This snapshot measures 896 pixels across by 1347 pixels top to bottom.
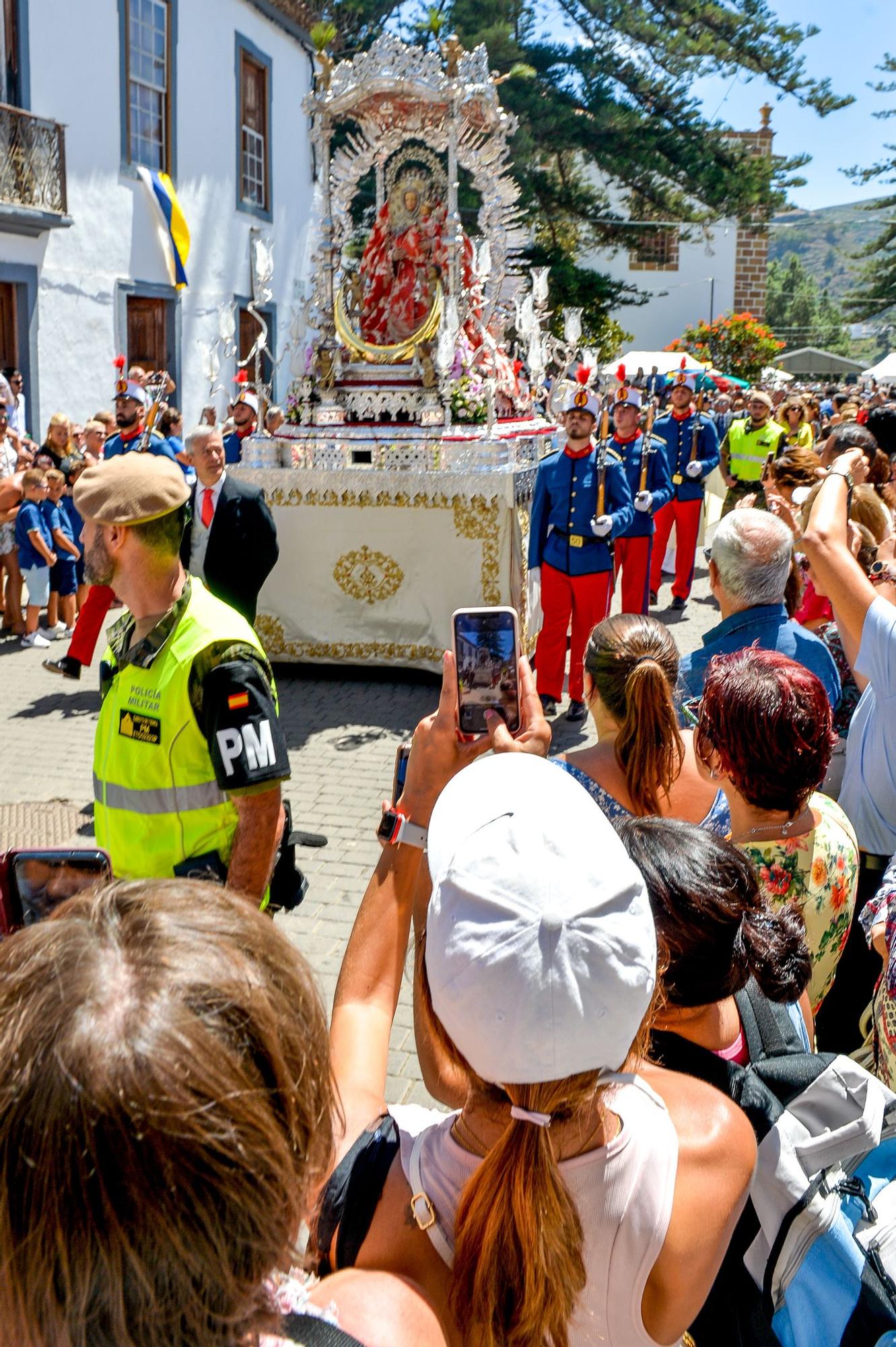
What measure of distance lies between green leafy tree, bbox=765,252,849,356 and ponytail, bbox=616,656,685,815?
196ft

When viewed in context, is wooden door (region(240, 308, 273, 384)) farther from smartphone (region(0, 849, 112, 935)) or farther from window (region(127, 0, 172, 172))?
smartphone (region(0, 849, 112, 935))

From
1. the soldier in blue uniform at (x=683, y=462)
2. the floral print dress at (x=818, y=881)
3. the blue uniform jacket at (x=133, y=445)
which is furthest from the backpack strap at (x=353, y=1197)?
the soldier in blue uniform at (x=683, y=462)

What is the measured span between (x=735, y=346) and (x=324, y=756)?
1074 inches

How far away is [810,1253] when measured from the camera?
1.52 meters

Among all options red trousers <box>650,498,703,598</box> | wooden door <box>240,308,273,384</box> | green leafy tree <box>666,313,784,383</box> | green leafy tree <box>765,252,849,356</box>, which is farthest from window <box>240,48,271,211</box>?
green leafy tree <box>765,252,849,356</box>

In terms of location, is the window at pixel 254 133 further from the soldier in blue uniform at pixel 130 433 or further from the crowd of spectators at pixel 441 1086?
the crowd of spectators at pixel 441 1086

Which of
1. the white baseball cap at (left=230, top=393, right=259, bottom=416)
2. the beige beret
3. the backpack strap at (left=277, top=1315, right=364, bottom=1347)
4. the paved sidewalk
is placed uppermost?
the white baseball cap at (left=230, top=393, right=259, bottom=416)

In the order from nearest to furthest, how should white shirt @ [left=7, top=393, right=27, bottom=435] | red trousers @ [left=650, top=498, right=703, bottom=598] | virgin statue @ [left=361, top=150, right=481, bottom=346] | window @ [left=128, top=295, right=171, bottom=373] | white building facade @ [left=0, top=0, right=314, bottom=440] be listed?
1. virgin statue @ [left=361, top=150, right=481, bottom=346]
2. red trousers @ [left=650, top=498, right=703, bottom=598]
3. white shirt @ [left=7, top=393, right=27, bottom=435]
4. white building facade @ [left=0, top=0, right=314, bottom=440]
5. window @ [left=128, top=295, right=171, bottom=373]

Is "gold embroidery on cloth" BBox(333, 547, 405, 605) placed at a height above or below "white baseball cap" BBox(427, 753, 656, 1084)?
below

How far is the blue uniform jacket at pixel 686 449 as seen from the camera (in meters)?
10.7

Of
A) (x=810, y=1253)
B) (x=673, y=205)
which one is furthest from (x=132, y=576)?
(x=673, y=205)

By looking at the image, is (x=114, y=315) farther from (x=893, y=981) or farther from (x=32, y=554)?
(x=893, y=981)

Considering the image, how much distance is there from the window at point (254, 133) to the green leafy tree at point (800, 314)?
149ft

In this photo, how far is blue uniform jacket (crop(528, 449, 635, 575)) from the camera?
7254 mm
